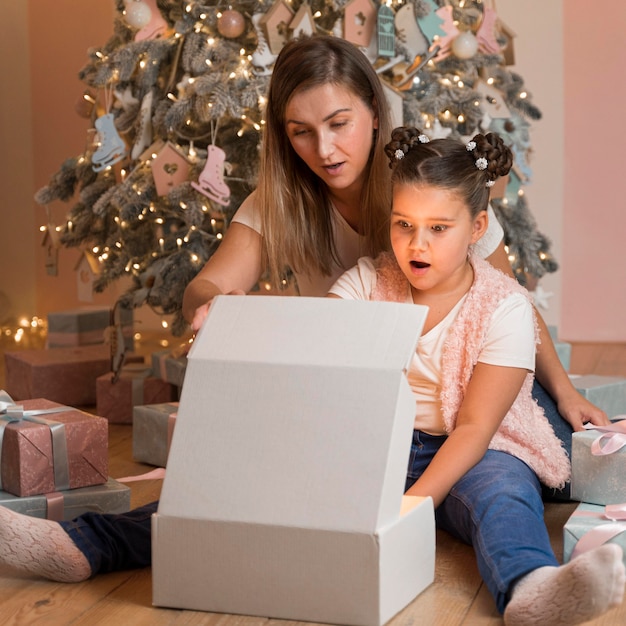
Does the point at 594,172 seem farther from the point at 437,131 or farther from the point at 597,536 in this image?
the point at 597,536

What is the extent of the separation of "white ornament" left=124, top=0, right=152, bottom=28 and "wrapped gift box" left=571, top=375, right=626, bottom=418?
1529 millimetres

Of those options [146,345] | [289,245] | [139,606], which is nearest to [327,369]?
[139,606]

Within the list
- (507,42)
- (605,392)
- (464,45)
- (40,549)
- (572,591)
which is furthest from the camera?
(507,42)

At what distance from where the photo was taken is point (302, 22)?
2598 millimetres

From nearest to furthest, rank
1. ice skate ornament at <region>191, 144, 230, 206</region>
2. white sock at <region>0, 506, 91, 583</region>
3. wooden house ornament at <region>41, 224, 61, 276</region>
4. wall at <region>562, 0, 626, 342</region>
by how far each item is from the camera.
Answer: white sock at <region>0, 506, 91, 583</region>
ice skate ornament at <region>191, 144, 230, 206</region>
wooden house ornament at <region>41, 224, 61, 276</region>
wall at <region>562, 0, 626, 342</region>

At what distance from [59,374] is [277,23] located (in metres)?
1.21

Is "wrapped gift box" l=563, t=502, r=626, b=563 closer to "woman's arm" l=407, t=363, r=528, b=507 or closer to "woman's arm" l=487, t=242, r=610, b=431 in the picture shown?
"woman's arm" l=407, t=363, r=528, b=507

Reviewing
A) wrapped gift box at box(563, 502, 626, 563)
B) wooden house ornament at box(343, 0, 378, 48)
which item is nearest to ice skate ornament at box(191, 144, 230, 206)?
wooden house ornament at box(343, 0, 378, 48)

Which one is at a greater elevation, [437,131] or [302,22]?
[302,22]

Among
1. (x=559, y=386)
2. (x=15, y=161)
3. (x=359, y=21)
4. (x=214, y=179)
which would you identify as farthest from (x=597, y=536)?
(x=15, y=161)

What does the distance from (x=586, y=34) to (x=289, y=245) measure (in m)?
2.58

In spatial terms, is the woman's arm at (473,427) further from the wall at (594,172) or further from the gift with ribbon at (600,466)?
the wall at (594,172)

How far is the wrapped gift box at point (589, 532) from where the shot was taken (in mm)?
1449

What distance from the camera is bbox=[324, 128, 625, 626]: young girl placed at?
155cm
